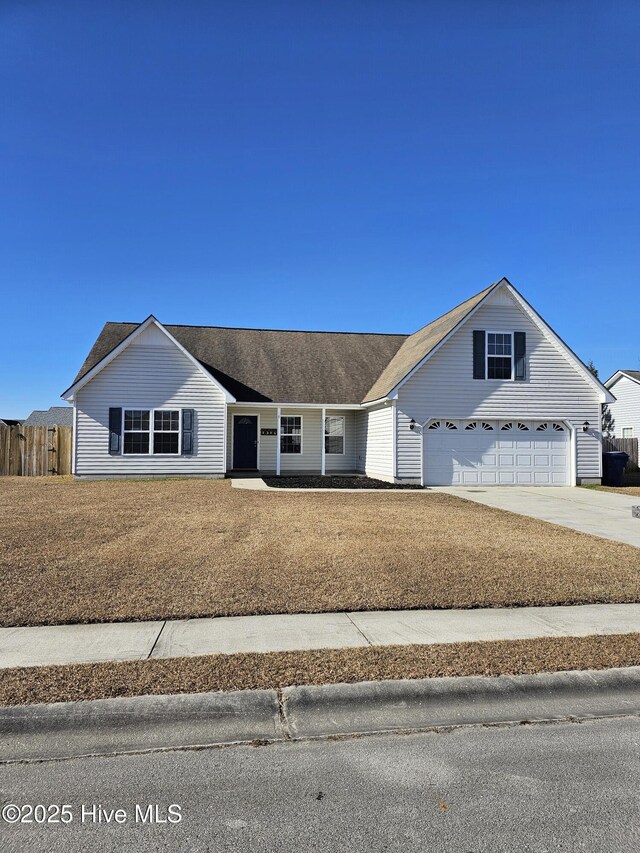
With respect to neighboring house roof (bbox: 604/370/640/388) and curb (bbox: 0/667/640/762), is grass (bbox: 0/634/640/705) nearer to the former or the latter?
curb (bbox: 0/667/640/762)

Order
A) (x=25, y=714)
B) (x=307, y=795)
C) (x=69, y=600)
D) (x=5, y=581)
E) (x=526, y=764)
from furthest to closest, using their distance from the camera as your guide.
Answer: (x=5, y=581) → (x=69, y=600) → (x=25, y=714) → (x=526, y=764) → (x=307, y=795)

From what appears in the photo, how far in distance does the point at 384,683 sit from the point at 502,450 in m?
16.8

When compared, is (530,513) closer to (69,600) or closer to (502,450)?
(502,450)

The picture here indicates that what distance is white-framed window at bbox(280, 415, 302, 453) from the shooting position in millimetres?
22578

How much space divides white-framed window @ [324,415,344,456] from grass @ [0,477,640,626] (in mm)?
10311

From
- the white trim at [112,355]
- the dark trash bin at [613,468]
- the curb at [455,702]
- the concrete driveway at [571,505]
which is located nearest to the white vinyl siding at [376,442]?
the concrete driveway at [571,505]

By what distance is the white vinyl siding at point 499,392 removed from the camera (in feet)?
62.9

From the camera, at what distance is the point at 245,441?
22594 mm

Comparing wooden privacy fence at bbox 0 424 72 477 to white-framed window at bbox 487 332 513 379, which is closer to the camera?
white-framed window at bbox 487 332 513 379

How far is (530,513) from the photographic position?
12.7 metres

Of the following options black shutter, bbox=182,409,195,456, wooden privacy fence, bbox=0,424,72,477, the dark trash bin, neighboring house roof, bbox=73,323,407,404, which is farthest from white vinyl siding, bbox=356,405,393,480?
wooden privacy fence, bbox=0,424,72,477

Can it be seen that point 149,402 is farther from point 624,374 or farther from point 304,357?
point 624,374

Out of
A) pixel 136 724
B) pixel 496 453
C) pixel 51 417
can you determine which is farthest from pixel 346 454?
pixel 51 417

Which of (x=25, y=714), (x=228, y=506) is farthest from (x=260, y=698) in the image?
(x=228, y=506)
